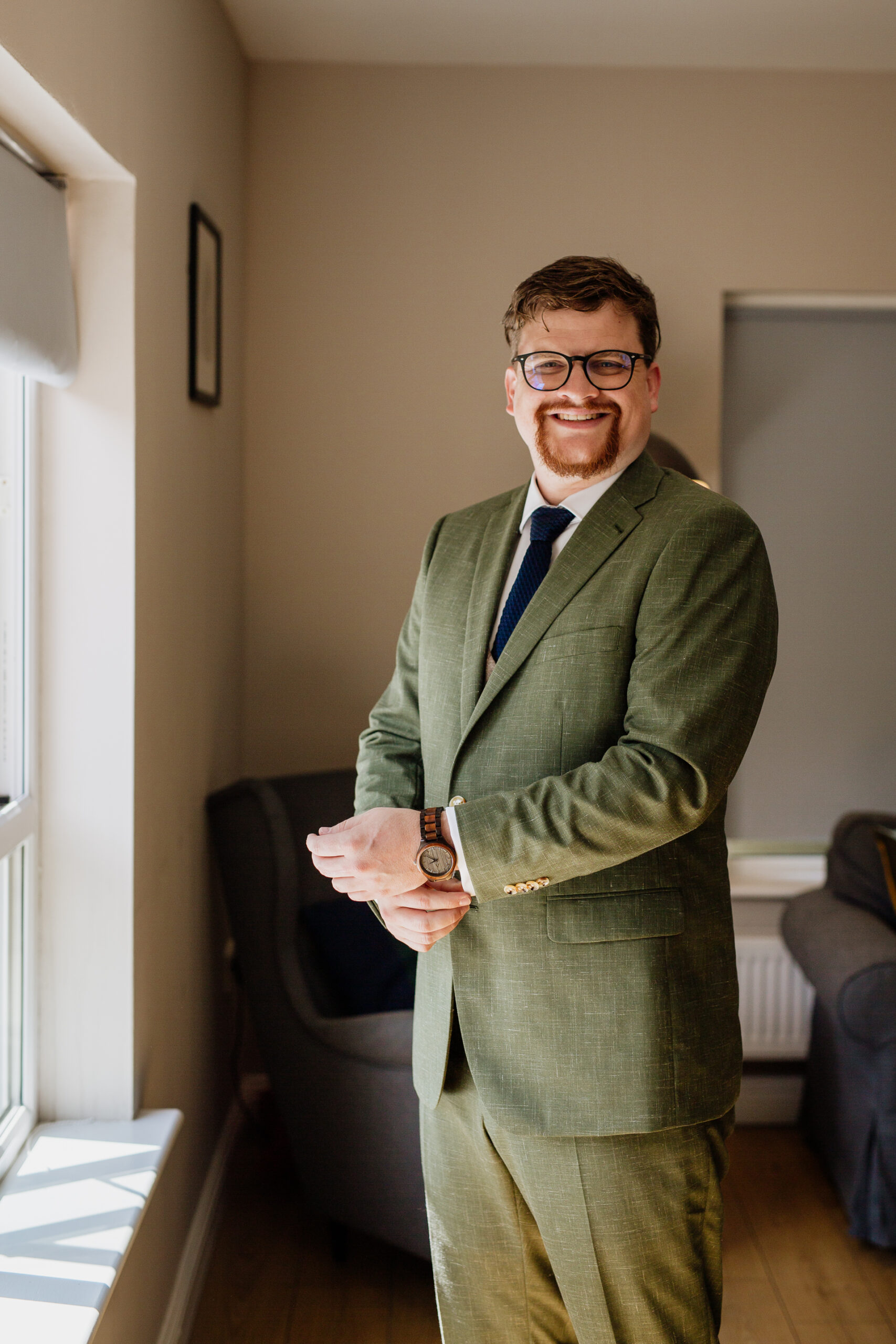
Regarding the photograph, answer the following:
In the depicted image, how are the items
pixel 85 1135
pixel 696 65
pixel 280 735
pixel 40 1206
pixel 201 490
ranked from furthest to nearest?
pixel 280 735
pixel 696 65
pixel 201 490
pixel 85 1135
pixel 40 1206

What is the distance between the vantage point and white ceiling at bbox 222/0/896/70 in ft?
8.00

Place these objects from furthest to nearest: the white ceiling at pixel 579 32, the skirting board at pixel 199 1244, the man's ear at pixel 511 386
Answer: the white ceiling at pixel 579 32 → the skirting board at pixel 199 1244 → the man's ear at pixel 511 386

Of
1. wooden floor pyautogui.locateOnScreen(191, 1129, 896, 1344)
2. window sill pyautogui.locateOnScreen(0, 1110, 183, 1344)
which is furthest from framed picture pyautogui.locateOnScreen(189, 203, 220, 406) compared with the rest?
wooden floor pyautogui.locateOnScreen(191, 1129, 896, 1344)

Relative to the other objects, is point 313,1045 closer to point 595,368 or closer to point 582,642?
point 582,642

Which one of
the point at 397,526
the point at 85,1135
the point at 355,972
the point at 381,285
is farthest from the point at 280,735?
the point at 85,1135

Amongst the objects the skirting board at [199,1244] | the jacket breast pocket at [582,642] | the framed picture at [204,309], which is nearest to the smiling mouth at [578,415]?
the jacket breast pocket at [582,642]

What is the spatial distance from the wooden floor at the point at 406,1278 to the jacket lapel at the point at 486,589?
1447 mm

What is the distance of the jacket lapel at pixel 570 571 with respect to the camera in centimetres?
127

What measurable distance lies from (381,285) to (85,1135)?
2109 millimetres

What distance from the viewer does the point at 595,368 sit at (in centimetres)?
131

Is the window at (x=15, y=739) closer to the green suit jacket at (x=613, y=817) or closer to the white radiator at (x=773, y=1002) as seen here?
the green suit jacket at (x=613, y=817)

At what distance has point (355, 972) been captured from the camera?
2.31 metres

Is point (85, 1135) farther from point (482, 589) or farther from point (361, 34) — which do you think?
point (361, 34)

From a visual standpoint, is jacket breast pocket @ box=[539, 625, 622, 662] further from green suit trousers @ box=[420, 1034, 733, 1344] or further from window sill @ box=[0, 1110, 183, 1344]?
window sill @ box=[0, 1110, 183, 1344]
